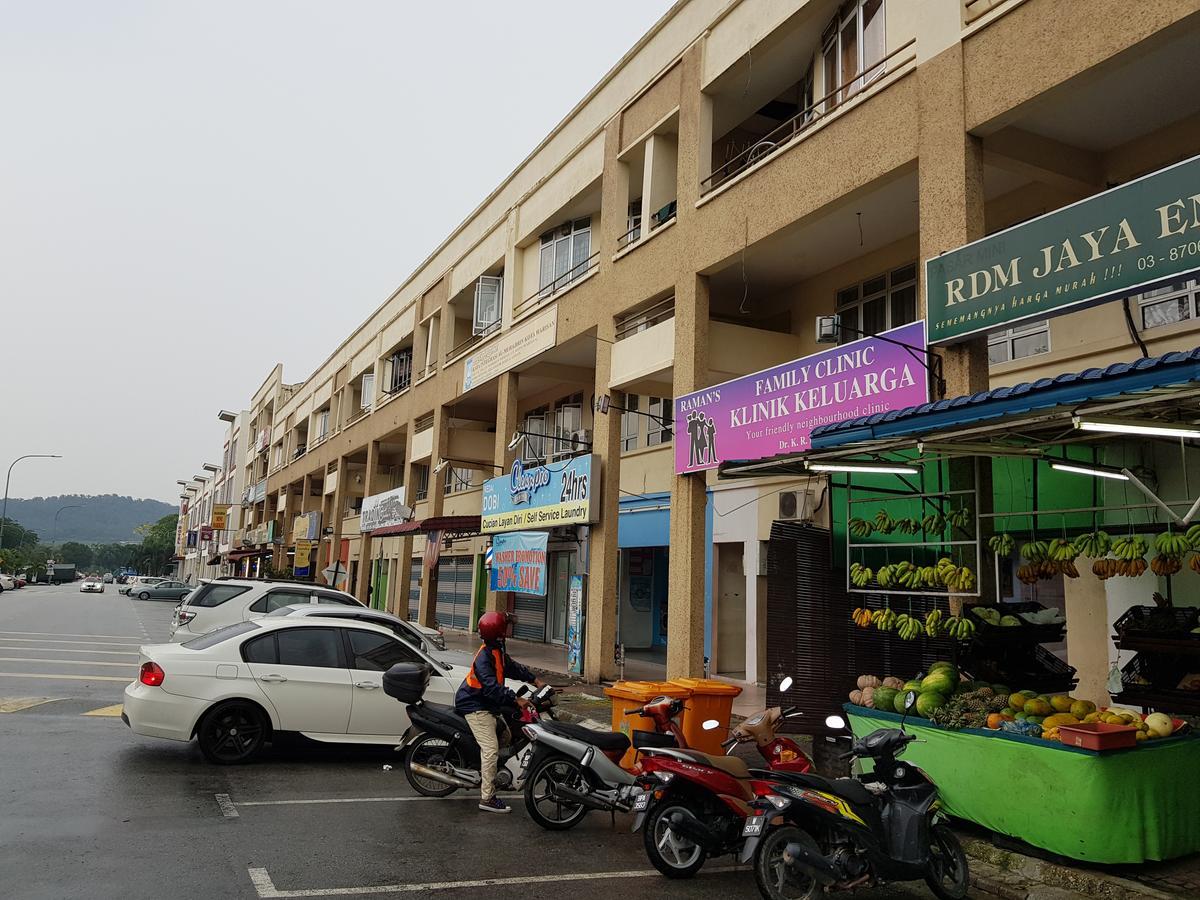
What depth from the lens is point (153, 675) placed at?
28.6ft

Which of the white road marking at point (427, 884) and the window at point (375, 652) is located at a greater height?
the window at point (375, 652)

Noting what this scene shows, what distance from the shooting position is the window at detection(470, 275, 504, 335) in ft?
78.8

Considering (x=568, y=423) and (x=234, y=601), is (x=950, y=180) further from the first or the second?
(x=568, y=423)

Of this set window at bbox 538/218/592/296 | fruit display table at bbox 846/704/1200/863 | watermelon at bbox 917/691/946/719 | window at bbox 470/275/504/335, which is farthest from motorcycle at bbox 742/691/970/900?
window at bbox 470/275/504/335

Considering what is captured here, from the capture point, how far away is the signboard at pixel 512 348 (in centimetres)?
2028

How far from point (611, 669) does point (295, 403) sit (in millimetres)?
42719

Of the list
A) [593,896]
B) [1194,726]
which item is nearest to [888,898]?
[593,896]

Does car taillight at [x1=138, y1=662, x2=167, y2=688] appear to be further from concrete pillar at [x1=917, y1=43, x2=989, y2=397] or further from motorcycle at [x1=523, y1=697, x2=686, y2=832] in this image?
concrete pillar at [x1=917, y1=43, x2=989, y2=397]

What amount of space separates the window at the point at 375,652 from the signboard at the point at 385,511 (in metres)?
17.7

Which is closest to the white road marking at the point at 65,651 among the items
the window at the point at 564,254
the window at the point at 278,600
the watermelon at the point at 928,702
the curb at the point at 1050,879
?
the window at the point at 278,600

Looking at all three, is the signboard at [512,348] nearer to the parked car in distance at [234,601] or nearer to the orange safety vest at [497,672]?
the parked car in distance at [234,601]

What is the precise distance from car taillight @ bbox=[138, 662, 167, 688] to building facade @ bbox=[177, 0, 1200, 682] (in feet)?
26.3

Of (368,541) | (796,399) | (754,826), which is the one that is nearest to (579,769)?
(754,826)

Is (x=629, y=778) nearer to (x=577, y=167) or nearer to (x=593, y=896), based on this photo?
(x=593, y=896)
